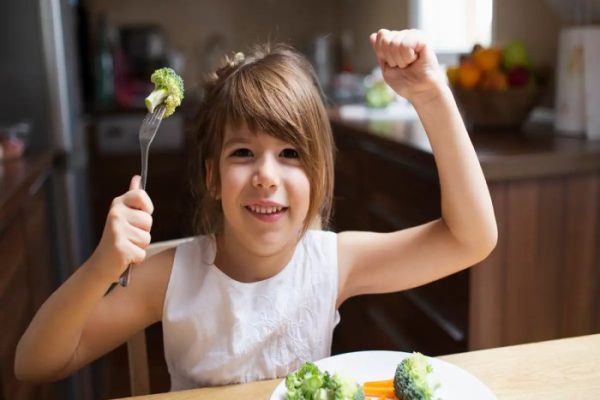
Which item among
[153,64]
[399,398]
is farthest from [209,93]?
[153,64]

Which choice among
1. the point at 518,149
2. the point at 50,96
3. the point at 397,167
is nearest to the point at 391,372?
the point at 518,149

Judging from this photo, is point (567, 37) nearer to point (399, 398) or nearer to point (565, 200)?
point (565, 200)

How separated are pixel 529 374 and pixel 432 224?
310 mm

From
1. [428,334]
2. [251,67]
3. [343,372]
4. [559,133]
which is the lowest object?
[428,334]

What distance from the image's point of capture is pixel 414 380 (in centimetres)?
73

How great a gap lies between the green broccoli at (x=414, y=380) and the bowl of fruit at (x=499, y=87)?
48.9 inches

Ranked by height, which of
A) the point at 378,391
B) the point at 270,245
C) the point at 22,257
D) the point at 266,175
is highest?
the point at 266,175

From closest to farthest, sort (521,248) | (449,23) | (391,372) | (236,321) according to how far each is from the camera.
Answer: (391,372), (236,321), (521,248), (449,23)

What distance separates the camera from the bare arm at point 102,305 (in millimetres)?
771

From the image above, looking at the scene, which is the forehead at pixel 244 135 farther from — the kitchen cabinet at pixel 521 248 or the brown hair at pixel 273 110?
the kitchen cabinet at pixel 521 248

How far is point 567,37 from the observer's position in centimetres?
173

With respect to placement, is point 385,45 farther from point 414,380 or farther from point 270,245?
point 414,380

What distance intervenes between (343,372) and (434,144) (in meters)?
0.37

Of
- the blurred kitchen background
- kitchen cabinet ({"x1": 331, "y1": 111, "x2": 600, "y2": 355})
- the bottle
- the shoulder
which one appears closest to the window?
the blurred kitchen background
